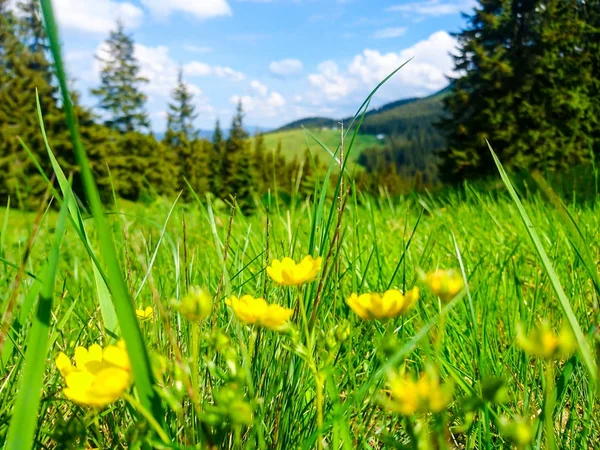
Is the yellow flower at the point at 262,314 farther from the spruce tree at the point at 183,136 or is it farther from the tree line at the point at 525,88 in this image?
the spruce tree at the point at 183,136

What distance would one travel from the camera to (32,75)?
82.7 ft

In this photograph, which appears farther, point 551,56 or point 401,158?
point 401,158

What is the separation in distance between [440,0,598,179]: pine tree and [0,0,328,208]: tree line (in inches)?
316

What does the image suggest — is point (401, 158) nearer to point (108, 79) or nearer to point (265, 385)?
point (108, 79)

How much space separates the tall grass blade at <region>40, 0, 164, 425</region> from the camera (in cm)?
39

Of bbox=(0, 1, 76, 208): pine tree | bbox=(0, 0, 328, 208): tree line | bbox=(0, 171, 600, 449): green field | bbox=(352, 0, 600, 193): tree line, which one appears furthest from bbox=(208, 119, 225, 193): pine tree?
bbox=(0, 171, 600, 449): green field

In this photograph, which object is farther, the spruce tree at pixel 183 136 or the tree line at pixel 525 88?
the spruce tree at pixel 183 136

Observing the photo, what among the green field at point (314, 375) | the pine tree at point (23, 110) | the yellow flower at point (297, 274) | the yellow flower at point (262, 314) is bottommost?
the green field at point (314, 375)

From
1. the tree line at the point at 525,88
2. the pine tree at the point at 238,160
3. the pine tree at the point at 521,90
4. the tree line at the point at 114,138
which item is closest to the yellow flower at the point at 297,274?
the tree line at the point at 114,138

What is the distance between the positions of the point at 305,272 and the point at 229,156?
41.2 metres

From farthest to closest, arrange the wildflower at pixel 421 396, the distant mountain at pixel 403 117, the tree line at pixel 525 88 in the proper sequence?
the distant mountain at pixel 403 117, the tree line at pixel 525 88, the wildflower at pixel 421 396

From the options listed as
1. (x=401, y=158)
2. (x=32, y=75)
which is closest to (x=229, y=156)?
(x=32, y=75)

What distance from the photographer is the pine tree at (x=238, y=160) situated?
120 feet

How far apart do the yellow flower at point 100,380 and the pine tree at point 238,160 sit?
1356 inches
